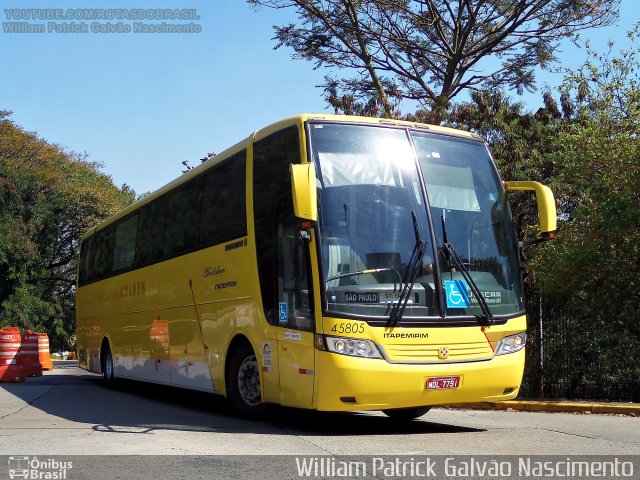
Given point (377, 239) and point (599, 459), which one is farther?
point (377, 239)

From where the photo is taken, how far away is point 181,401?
1423 cm

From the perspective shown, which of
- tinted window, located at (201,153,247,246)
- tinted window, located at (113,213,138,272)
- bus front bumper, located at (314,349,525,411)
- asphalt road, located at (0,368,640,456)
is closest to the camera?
asphalt road, located at (0,368,640,456)

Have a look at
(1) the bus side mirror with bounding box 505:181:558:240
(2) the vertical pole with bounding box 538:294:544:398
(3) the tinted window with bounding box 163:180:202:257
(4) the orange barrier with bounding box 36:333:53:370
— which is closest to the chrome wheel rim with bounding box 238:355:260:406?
(3) the tinted window with bounding box 163:180:202:257

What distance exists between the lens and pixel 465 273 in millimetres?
8891

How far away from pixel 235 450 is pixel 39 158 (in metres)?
40.3

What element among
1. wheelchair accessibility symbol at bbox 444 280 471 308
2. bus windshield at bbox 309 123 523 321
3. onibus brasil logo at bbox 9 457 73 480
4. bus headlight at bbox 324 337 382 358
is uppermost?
bus windshield at bbox 309 123 523 321

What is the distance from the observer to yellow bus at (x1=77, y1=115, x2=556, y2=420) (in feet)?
A: 27.4

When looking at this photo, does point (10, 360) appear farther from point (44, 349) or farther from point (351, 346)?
point (351, 346)

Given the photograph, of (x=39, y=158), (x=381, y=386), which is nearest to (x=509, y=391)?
(x=381, y=386)

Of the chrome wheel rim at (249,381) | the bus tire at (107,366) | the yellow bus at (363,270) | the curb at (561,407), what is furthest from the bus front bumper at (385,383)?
the bus tire at (107,366)

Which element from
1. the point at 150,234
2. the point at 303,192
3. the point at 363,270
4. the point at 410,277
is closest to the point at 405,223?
the point at 410,277

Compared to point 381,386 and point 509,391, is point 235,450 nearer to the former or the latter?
point 381,386

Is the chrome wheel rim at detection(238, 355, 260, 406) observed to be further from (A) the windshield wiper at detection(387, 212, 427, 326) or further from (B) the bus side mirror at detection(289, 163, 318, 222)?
(B) the bus side mirror at detection(289, 163, 318, 222)

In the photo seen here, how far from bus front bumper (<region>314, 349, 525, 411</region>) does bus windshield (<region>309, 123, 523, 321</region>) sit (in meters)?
0.54
